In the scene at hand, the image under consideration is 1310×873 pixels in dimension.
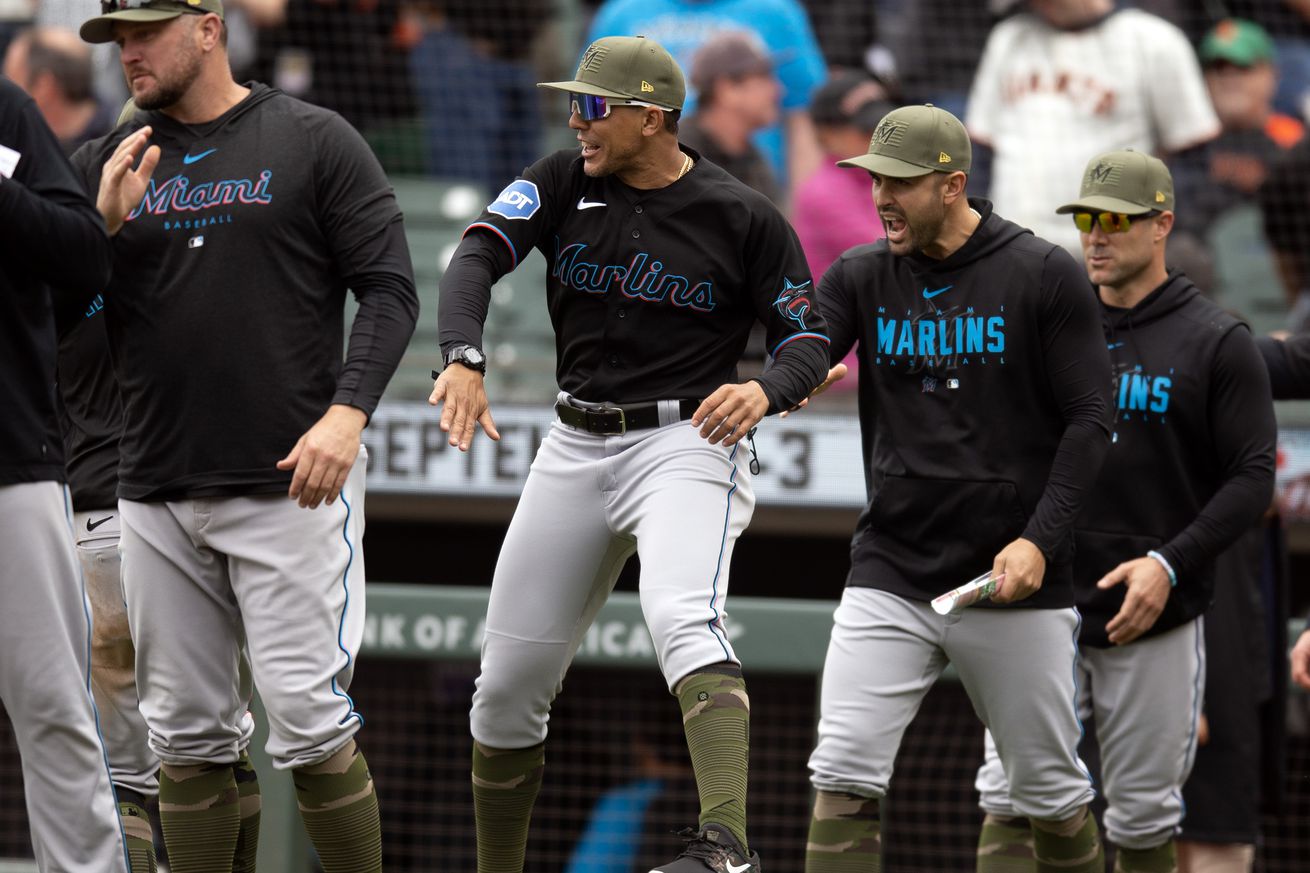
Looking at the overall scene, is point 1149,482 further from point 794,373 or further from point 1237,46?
point 1237,46

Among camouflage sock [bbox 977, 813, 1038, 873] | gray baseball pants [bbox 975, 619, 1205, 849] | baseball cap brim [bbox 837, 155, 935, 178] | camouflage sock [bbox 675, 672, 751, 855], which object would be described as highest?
baseball cap brim [bbox 837, 155, 935, 178]

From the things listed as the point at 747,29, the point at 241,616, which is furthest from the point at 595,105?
the point at 747,29

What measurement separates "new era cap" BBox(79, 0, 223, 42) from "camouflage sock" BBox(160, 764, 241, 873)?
1625 millimetres

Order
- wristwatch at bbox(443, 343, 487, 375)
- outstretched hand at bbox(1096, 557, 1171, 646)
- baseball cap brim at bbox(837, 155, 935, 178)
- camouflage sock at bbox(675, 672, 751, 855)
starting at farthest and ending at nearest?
outstretched hand at bbox(1096, 557, 1171, 646) < baseball cap brim at bbox(837, 155, 935, 178) < wristwatch at bbox(443, 343, 487, 375) < camouflage sock at bbox(675, 672, 751, 855)

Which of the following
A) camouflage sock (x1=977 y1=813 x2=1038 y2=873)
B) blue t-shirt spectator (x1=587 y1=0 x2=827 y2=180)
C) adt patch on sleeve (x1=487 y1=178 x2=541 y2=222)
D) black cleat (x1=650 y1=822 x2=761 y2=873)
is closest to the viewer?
black cleat (x1=650 y1=822 x2=761 y2=873)

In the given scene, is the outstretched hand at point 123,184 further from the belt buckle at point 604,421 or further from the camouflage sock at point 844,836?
the camouflage sock at point 844,836

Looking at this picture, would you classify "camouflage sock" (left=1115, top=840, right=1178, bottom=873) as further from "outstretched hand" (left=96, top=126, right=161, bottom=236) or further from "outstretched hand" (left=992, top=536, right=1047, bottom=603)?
"outstretched hand" (left=96, top=126, right=161, bottom=236)

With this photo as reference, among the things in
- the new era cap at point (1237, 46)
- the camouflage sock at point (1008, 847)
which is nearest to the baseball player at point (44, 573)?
the camouflage sock at point (1008, 847)

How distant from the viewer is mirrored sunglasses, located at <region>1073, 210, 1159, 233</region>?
15.8ft

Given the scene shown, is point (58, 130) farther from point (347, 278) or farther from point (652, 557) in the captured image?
point (652, 557)

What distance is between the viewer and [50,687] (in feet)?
11.3

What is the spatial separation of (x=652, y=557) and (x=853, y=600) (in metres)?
0.69

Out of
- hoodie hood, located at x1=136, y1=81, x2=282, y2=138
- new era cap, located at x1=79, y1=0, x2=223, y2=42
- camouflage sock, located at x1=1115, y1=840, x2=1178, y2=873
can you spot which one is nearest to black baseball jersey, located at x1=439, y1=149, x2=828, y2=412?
hoodie hood, located at x1=136, y1=81, x2=282, y2=138

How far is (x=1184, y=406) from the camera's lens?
15.8ft
